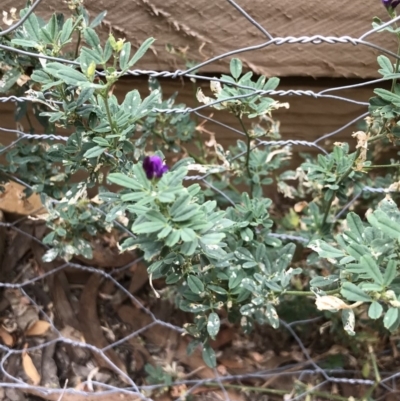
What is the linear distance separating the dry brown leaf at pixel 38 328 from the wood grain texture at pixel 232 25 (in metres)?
0.56

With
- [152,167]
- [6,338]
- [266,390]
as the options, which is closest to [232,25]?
[152,167]

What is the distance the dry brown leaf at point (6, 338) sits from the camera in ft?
3.21

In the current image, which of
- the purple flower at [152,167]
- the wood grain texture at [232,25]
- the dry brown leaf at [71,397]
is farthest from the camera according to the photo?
the dry brown leaf at [71,397]

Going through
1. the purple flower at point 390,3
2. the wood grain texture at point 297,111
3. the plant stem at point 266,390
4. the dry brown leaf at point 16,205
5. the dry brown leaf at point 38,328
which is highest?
the purple flower at point 390,3

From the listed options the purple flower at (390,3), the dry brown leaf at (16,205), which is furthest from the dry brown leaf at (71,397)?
the purple flower at (390,3)

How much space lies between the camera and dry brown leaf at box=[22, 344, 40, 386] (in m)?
0.93

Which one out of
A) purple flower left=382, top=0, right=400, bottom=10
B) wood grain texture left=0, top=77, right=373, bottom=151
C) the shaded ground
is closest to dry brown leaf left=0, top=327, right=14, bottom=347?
the shaded ground

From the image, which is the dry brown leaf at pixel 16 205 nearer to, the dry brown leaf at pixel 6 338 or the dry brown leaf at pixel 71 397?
the dry brown leaf at pixel 6 338

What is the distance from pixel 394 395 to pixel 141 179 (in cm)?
75

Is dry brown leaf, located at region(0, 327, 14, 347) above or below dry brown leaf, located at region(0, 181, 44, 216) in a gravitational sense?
below

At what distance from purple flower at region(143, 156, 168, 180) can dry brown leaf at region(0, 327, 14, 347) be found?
2.32 ft

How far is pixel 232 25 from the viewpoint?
2.73 feet

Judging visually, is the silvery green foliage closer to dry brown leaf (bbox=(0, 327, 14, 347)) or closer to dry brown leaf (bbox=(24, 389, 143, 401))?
dry brown leaf (bbox=(24, 389, 143, 401))

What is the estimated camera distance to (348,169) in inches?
25.0
